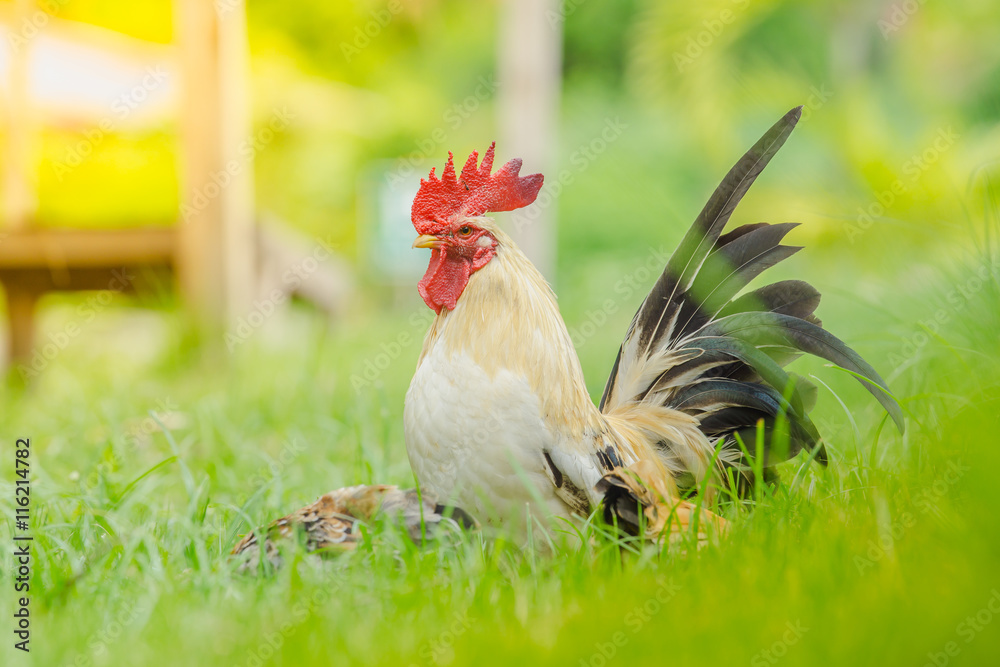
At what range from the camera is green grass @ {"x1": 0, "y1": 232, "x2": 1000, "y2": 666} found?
5.16 ft

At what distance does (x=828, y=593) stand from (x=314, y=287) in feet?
25.6

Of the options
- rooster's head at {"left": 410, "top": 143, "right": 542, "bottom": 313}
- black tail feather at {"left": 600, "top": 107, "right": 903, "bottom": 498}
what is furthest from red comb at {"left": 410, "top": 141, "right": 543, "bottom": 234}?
black tail feather at {"left": 600, "top": 107, "right": 903, "bottom": 498}

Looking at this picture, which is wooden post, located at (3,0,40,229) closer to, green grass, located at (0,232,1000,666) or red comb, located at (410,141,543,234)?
green grass, located at (0,232,1000,666)

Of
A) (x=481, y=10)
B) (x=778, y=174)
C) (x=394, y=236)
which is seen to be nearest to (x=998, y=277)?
(x=778, y=174)

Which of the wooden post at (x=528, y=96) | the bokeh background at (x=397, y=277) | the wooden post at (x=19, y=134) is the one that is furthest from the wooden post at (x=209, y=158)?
the wooden post at (x=528, y=96)

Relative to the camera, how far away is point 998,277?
288cm

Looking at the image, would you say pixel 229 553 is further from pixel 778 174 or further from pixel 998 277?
pixel 778 174

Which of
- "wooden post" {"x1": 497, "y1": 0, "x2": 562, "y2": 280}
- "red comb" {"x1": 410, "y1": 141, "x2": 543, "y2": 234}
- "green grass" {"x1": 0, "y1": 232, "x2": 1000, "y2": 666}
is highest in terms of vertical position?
"wooden post" {"x1": 497, "y1": 0, "x2": 562, "y2": 280}

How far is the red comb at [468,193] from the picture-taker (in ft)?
7.79

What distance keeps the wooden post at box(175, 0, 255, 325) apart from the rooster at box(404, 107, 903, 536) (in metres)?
3.62

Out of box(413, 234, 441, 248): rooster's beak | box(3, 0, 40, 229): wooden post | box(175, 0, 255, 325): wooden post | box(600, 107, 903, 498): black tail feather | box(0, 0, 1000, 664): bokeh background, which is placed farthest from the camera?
box(3, 0, 40, 229): wooden post

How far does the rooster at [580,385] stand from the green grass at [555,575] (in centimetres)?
14

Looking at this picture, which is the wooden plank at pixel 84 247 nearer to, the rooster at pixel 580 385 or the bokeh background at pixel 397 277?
the bokeh background at pixel 397 277

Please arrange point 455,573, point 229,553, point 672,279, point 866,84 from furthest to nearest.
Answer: point 866,84 < point 672,279 < point 229,553 < point 455,573
